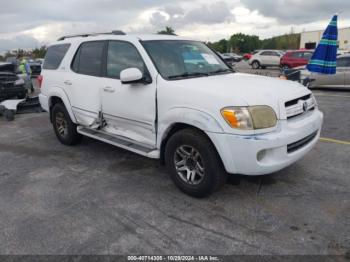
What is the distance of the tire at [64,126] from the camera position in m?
5.73

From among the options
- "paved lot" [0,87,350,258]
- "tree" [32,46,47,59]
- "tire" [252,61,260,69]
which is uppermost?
"tree" [32,46,47,59]

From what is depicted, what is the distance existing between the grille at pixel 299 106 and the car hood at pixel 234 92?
6 centimetres

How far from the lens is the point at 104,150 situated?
5.71m

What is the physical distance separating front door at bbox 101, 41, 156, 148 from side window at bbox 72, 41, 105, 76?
0.68 feet

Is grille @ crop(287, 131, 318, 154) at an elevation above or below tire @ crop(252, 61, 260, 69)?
below

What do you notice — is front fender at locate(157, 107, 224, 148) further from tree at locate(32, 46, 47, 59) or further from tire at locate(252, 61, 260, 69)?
tree at locate(32, 46, 47, 59)

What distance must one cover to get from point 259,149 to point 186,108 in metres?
0.89

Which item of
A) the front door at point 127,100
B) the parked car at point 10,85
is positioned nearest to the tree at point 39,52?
the parked car at point 10,85

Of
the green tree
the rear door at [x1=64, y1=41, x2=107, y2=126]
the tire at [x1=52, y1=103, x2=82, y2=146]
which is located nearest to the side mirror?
the rear door at [x1=64, y1=41, x2=107, y2=126]

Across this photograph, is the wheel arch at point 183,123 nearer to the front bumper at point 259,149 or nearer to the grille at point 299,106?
the front bumper at point 259,149

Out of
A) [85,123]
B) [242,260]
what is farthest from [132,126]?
[242,260]

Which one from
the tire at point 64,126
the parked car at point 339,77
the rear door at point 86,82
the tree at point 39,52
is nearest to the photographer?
the rear door at point 86,82

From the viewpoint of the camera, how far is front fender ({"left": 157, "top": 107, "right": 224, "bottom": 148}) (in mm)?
3389

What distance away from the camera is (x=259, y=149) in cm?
327
